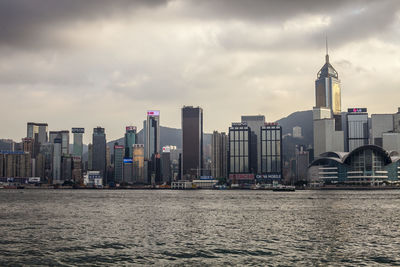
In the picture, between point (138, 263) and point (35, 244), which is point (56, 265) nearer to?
point (138, 263)

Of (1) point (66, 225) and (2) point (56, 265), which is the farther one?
(1) point (66, 225)

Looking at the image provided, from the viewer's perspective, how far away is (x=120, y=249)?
52719 millimetres

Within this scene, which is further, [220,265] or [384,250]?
[384,250]

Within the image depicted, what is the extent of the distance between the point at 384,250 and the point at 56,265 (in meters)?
34.0

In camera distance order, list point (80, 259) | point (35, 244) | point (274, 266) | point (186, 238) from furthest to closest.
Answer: point (186, 238) → point (35, 244) → point (80, 259) → point (274, 266)

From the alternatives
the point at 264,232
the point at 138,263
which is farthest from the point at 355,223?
the point at 138,263

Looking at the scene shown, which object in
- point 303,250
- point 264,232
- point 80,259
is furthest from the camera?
point 264,232

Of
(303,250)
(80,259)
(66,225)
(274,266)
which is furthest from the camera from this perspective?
(66,225)

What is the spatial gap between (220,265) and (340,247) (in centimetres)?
1706

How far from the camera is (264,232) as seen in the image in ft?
223

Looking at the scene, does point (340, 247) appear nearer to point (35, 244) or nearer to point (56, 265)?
point (56, 265)

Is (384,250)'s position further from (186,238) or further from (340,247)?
(186,238)

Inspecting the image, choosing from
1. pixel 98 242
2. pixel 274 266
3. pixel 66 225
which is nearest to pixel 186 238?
pixel 98 242

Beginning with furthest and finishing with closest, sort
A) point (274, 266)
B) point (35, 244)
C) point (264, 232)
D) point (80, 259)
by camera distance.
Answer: point (264, 232) < point (35, 244) < point (80, 259) < point (274, 266)
